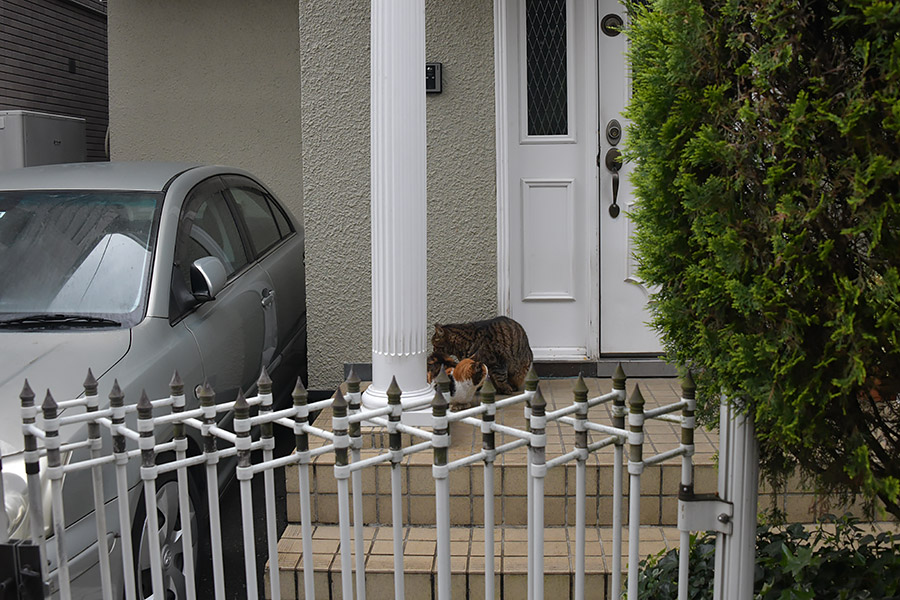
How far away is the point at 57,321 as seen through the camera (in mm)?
3646

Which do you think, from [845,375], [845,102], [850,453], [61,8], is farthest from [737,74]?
[61,8]

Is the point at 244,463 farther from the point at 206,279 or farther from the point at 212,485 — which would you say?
the point at 206,279

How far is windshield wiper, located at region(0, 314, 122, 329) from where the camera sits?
11.9ft

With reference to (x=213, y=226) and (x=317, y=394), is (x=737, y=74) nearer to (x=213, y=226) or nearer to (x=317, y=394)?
(x=213, y=226)

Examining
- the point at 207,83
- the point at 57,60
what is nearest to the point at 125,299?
the point at 207,83

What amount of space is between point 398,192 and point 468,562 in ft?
5.23

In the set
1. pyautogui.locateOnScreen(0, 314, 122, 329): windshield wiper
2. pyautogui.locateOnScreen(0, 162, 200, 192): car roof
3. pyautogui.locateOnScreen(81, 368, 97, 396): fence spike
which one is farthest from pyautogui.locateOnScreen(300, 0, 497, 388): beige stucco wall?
pyautogui.locateOnScreen(81, 368, 97, 396): fence spike

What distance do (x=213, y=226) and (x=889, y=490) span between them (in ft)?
11.8

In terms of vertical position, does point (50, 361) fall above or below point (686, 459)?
above

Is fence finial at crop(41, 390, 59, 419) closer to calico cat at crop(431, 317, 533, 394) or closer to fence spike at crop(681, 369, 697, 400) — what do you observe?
fence spike at crop(681, 369, 697, 400)

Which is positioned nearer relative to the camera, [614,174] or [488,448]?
[488,448]

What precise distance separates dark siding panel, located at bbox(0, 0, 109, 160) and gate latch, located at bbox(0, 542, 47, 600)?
25.9 feet

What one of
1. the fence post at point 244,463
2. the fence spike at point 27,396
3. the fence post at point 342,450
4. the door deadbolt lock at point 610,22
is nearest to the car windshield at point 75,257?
the fence spike at point 27,396

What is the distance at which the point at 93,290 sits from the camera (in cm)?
380
